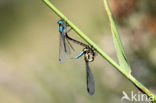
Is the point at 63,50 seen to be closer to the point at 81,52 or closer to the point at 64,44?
the point at 64,44

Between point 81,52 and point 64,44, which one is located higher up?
point 64,44

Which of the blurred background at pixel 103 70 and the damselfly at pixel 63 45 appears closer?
the damselfly at pixel 63 45

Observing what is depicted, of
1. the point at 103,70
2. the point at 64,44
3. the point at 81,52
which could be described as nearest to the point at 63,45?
the point at 64,44

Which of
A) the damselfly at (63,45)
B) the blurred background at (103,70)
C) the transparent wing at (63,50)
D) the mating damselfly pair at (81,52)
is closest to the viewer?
the mating damselfly pair at (81,52)

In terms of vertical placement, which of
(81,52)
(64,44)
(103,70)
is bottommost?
(81,52)

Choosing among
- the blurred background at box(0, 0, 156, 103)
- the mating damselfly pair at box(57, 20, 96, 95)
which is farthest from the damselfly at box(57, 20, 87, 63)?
the blurred background at box(0, 0, 156, 103)

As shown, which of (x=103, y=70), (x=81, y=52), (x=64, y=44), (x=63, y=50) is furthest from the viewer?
(x=103, y=70)

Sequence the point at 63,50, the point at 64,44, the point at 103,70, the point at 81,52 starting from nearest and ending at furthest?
the point at 81,52 → the point at 64,44 → the point at 63,50 → the point at 103,70

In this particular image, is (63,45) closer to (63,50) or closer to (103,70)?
(63,50)

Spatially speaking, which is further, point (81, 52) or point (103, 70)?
point (103, 70)

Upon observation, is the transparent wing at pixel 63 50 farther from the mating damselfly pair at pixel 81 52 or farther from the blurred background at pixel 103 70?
the blurred background at pixel 103 70

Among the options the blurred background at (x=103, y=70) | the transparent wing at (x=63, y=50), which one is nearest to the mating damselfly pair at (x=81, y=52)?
the transparent wing at (x=63, y=50)

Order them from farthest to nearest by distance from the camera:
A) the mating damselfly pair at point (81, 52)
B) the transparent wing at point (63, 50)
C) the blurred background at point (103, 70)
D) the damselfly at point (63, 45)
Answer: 1. the blurred background at point (103, 70)
2. the transparent wing at point (63, 50)
3. the damselfly at point (63, 45)
4. the mating damselfly pair at point (81, 52)
